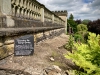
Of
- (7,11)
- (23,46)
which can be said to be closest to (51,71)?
(23,46)

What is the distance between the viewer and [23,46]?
11.0 ft

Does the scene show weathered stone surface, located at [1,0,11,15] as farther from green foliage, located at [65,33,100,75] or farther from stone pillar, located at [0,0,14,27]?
green foliage, located at [65,33,100,75]

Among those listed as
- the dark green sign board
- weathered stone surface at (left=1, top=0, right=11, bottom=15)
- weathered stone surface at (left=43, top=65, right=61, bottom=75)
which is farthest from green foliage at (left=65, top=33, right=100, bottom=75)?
weathered stone surface at (left=1, top=0, right=11, bottom=15)

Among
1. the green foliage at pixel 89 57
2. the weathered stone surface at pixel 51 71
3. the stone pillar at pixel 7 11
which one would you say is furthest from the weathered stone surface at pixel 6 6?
the green foliage at pixel 89 57

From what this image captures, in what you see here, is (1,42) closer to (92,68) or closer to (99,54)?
(92,68)

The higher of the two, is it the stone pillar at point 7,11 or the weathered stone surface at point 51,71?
the stone pillar at point 7,11

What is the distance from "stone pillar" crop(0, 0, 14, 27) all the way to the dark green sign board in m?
0.39

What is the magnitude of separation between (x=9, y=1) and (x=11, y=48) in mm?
966

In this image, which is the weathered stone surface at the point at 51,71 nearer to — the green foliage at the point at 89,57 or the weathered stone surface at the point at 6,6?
the green foliage at the point at 89,57

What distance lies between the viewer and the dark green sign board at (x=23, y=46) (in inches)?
126

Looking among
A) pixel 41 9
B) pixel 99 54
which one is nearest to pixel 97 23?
pixel 41 9

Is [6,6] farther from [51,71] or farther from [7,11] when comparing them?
[51,71]

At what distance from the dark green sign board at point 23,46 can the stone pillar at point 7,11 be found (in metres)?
0.39

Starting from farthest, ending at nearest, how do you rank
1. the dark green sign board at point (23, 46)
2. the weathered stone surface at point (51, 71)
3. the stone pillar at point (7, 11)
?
the dark green sign board at point (23, 46), the stone pillar at point (7, 11), the weathered stone surface at point (51, 71)
